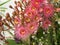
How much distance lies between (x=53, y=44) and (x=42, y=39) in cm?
6

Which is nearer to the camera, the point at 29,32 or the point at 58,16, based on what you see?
the point at 29,32

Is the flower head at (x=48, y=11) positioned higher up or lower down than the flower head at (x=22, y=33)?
higher up

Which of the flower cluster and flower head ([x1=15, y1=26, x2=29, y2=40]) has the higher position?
the flower cluster

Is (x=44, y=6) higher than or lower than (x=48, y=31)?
higher

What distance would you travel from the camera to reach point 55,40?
85cm

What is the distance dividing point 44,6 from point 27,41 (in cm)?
15

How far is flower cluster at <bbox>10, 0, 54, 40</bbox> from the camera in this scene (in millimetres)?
761

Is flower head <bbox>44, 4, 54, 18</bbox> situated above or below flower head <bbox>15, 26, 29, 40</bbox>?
above

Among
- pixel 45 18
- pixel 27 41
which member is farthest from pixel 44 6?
pixel 27 41

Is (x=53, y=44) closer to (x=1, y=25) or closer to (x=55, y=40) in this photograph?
(x=55, y=40)

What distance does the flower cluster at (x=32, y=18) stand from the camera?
76 centimetres

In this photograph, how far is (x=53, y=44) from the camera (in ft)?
2.85

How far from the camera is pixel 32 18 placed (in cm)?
76

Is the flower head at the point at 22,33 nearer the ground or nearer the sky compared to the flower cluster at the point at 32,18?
nearer the ground
